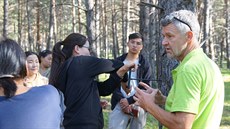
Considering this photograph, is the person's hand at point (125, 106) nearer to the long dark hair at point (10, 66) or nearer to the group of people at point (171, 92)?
the group of people at point (171, 92)

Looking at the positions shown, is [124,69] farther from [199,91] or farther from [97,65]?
[199,91]

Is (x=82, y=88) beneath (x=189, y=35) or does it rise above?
beneath

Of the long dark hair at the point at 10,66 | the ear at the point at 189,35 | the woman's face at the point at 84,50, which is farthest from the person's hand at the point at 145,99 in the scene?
the woman's face at the point at 84,50

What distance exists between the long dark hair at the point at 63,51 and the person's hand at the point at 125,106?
1.67 metres

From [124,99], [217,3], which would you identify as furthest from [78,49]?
[217,3]

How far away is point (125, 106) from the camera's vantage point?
18.5ft

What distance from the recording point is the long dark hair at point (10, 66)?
2.33 meters

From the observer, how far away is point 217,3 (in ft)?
161

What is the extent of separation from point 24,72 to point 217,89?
4.10 feet

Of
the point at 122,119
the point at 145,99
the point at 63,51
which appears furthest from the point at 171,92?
the point at 122,119

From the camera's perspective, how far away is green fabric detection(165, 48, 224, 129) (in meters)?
2.41


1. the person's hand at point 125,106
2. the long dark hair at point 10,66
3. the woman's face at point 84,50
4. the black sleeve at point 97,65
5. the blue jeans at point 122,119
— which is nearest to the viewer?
the long dark hair at point 10,66

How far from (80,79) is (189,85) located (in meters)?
1.77

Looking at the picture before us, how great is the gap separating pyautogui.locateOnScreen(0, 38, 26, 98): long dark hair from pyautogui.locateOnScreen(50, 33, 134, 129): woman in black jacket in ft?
5.17
